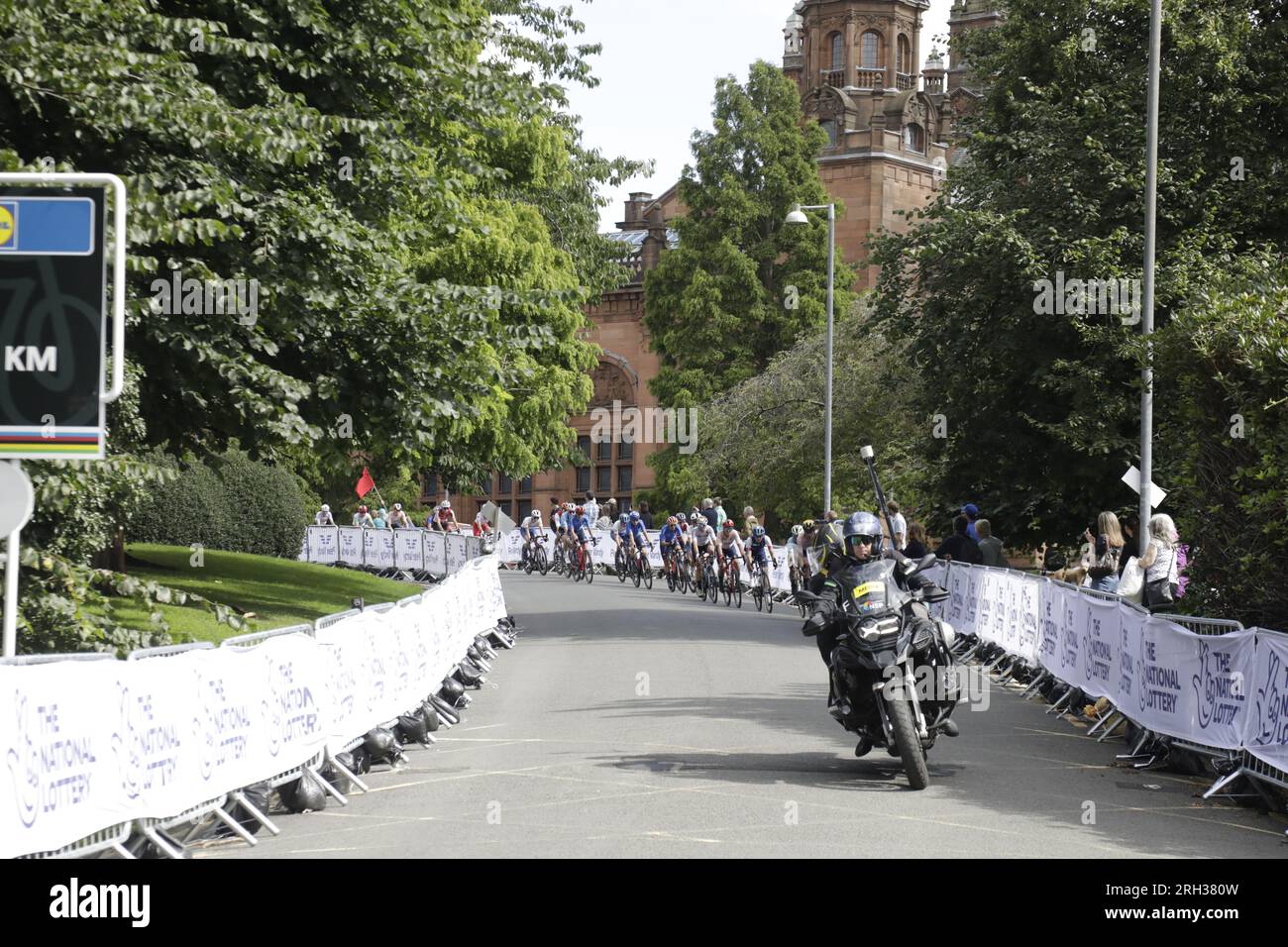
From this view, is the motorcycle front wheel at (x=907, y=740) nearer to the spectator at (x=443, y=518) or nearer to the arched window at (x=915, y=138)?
the spectator at (x=443, y=518)

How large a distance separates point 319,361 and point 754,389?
116ft

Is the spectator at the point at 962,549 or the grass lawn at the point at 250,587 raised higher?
the spectator at the point at 962,549

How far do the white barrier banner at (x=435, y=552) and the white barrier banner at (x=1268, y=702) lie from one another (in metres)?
30.6

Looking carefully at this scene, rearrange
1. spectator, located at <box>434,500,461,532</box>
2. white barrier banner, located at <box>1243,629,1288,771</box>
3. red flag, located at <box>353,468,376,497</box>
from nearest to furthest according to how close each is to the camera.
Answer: white barrier banner, located at <box>1243,629,1288,771</box> < spectator, located at <box>434,500,461,532</box> < red flag, located at <box>353,468,376,497</box>

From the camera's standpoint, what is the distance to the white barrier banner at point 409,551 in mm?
43344

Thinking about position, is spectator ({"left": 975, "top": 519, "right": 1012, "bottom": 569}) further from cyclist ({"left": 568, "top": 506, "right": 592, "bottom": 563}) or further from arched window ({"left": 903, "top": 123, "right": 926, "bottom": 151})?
arched window ({"left": 903, "top": 123, "right": 926, "bottom": 151})

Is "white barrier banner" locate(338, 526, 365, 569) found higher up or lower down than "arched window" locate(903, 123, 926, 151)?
lower down

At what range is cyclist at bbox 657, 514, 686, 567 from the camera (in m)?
38.9

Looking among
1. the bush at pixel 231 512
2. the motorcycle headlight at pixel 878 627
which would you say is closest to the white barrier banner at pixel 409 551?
the bush at pixel 231 512

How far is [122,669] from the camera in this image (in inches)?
350

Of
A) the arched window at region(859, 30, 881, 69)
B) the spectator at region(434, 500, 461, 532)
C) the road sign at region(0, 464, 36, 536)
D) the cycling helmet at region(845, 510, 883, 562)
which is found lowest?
the spectator at region(434, 500, 461, 532)

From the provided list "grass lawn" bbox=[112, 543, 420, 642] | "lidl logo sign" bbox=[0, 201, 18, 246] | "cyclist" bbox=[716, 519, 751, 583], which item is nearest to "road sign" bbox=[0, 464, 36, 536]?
"lidl logo sign" bbox=[0, 201, 18, 246]

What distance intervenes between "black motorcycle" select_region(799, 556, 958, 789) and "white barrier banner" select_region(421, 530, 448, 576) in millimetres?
29249
